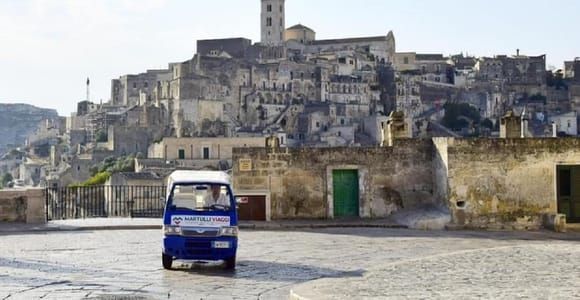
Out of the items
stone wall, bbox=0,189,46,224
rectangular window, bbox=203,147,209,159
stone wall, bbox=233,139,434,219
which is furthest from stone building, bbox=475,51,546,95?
stone wall, bbox=0,189,46,224

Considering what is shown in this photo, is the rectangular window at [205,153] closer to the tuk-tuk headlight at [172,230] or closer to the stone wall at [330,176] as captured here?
the stone wall at [330,176]

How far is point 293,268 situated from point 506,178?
9.00 meters

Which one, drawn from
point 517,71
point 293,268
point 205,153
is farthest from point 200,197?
point 517,71

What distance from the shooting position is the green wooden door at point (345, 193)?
22.1 meters

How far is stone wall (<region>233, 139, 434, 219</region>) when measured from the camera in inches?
858

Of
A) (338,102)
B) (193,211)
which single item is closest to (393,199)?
(193,211)

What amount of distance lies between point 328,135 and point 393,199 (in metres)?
97.2

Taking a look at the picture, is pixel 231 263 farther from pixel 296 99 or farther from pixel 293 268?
pixel 296 99

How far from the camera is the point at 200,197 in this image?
44.3 feet

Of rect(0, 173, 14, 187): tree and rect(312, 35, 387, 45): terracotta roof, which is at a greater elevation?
rect(312, 35, 387, 45): terracotta roof

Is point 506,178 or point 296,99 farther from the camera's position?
point 296,99

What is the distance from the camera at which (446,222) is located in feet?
66.4

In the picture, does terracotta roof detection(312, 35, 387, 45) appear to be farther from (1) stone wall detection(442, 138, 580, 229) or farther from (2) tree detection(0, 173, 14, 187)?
(1) stone wall detection(442, 138, 580, 229)

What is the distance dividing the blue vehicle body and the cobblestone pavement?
271 mm
